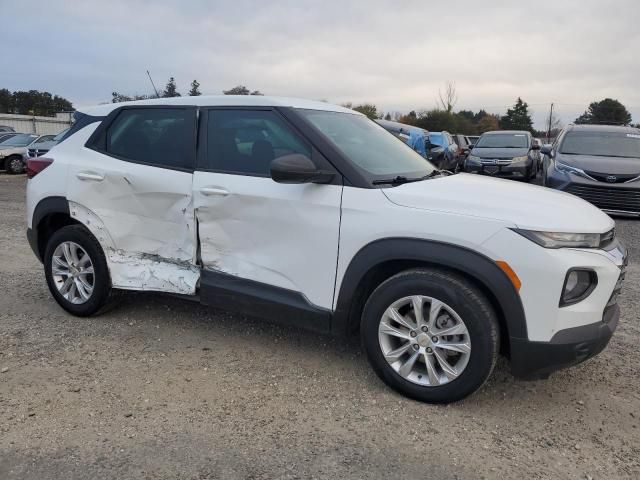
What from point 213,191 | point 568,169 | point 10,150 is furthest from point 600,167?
point 10,150

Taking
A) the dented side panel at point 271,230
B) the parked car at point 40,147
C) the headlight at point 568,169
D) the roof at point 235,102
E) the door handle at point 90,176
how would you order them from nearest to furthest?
the dented side panel at point 271,230 < the roof at point 235,102 < the door handle at point 90,176 < the headlight at point 568,169 < the parked car at point 40,147

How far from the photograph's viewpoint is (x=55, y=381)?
3395 mm

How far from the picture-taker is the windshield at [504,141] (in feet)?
46.6

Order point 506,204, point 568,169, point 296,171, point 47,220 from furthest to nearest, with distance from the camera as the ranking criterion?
point 568,169
point 47,220
point 296,171
point 506,204

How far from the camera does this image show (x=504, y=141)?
47.3 feet

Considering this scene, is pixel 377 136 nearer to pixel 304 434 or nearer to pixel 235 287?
pixel 235 287

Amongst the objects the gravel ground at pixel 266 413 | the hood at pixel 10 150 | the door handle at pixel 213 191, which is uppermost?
the door handle at pixel 213 191

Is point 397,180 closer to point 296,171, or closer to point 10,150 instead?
point 296,171

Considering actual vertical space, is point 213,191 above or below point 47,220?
above

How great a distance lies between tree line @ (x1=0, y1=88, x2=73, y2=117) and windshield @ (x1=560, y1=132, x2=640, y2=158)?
186 feet

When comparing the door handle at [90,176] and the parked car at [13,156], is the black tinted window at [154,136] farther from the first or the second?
the parked car at [13,156]

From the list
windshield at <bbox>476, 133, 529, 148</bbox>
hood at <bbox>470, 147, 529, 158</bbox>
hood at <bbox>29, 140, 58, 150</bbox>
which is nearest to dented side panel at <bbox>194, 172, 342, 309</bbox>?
hood at <bbox>470, 147, 529, 158</bbox>

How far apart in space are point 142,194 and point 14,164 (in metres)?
19.1

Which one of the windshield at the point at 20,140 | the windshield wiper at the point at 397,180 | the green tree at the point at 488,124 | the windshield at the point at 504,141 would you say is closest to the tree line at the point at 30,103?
the windshield at the point at 20,140
